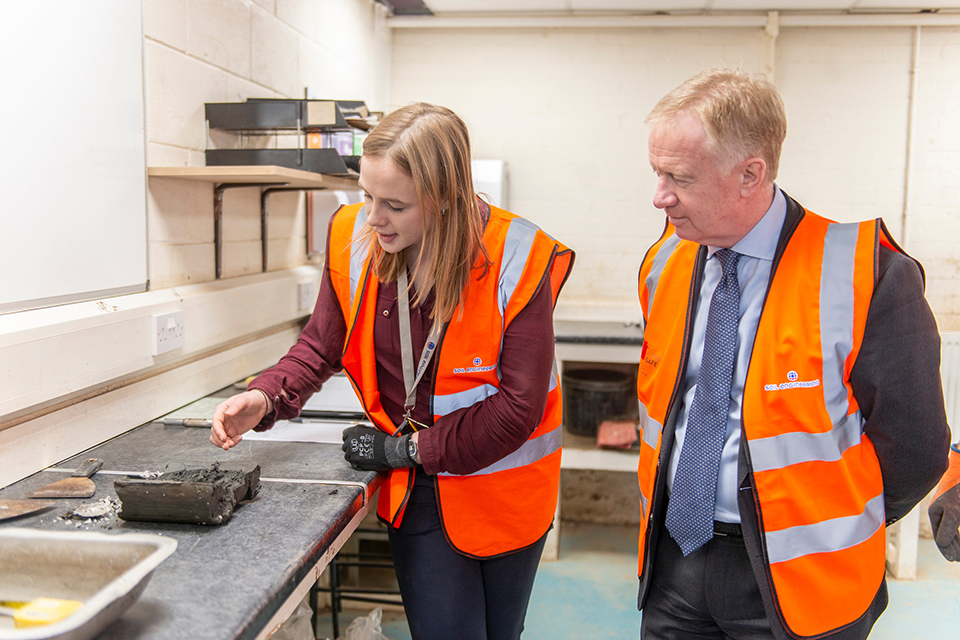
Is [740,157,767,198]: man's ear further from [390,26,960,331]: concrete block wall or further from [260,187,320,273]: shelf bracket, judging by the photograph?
[390,26,960,331]: concrete block wall

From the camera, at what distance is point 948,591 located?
3002mm

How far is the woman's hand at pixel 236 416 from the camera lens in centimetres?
139

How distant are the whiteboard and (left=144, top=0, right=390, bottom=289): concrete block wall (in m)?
0.08

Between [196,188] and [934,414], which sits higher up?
[196,188]

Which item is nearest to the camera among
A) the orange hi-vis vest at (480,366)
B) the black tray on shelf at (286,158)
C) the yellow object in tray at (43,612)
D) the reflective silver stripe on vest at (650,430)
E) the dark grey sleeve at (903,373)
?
the yellow object in tray at (43,612)

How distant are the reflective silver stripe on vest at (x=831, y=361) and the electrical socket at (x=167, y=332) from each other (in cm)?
142

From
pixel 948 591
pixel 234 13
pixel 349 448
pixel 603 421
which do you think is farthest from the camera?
pixel 603 421

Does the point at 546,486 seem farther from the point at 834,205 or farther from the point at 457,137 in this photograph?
the point at 834,205

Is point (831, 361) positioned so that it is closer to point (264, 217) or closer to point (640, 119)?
point (264, 217)

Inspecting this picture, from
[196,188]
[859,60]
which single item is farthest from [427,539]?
[859,60]

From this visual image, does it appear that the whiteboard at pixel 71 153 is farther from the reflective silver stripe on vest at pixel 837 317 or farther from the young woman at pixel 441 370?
the reflective silver stripe on vest at pixel 837 317

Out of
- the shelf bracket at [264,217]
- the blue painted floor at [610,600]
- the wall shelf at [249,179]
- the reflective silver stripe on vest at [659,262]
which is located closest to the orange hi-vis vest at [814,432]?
the reflective silver stripe on vest at [659,262]

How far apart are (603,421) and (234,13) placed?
220 centimetres

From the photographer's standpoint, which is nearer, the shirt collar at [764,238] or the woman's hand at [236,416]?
the shirt collar at [764,238]
